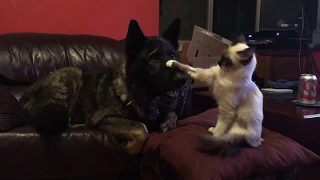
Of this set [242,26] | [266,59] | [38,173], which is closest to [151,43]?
[38,173]

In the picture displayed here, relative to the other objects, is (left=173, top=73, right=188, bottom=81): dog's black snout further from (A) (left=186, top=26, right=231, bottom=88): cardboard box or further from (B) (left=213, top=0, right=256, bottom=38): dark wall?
(B) (left=213, top=0, right=256, bottom=38): dark wall

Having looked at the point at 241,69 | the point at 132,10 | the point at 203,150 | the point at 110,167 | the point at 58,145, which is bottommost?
the point at 110,167

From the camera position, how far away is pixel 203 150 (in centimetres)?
130

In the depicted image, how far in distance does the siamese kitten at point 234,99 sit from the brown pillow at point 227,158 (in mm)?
48

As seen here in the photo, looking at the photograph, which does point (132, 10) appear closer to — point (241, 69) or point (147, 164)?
point (147, 164)

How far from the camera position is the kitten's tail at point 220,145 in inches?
50.3

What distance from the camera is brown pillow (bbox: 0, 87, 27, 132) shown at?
66.2 inches

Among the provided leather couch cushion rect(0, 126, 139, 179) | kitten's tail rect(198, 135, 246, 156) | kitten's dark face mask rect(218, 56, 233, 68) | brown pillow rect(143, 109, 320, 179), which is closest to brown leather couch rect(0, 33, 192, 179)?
leather couch cushion rect(0, 126, 139, 179)

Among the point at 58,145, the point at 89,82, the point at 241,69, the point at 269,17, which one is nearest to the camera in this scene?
the point at 241,69

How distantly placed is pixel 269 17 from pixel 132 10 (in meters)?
1.64

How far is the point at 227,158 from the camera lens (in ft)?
4.13

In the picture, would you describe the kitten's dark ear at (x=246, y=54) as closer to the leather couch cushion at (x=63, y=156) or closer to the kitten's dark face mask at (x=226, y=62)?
the kitten's dark face mask at (x=226, y=62)

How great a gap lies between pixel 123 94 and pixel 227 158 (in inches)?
33.1

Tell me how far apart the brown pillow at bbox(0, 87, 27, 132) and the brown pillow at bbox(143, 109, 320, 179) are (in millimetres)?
746
